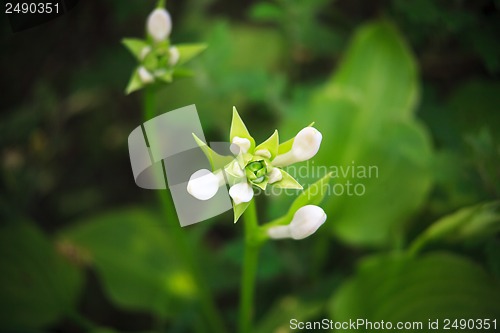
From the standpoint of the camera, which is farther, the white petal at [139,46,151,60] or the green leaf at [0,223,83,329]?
the green leaf at [0,223,83,329]

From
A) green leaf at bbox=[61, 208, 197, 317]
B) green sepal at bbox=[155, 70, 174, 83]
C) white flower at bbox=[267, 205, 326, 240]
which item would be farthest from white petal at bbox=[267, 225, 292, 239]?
green leaf at bbox=[61, 208, 197, 317]

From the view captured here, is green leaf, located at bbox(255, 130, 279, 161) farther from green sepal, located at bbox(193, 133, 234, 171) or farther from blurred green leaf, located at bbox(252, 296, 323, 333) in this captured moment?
blurred green leaf, located at bbox(252, 296, 323, 333)

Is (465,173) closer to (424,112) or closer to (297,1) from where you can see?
(424,112)

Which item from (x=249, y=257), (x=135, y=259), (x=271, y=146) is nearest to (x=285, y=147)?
(x=271, y=146)

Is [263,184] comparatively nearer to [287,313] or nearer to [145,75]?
[145,75]

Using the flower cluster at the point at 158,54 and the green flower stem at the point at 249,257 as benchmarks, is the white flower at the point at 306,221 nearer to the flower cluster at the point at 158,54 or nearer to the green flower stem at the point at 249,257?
the green flower stem at the point at 249,257

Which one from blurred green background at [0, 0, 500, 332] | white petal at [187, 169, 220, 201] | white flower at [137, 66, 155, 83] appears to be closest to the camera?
white petal at [187, 169, 220, 201]
